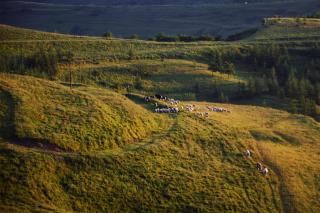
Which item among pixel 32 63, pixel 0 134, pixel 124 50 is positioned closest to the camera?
pixel 0 134

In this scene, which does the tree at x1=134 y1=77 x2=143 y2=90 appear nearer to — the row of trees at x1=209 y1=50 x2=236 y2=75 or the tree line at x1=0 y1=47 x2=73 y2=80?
the tree line at x1=0 y1=47 x2=73 y2=80

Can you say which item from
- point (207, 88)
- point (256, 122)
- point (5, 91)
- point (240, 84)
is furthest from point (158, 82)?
point (5, 91)

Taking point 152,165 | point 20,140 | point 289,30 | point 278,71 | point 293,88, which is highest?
point 289,30

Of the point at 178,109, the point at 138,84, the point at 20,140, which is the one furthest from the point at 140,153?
the point at 138,84

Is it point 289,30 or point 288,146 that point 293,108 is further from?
point 289,30

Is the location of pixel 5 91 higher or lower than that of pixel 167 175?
higher

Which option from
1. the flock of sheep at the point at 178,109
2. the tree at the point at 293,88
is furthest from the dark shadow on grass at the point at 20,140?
the tree at the point at 293,88

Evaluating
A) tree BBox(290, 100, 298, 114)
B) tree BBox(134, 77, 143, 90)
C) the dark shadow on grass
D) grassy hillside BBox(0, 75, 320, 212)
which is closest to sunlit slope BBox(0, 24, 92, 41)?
tree BBox(134, 77, 143, 90)

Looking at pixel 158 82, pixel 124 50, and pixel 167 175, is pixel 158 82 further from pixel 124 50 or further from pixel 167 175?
pixel 167 175

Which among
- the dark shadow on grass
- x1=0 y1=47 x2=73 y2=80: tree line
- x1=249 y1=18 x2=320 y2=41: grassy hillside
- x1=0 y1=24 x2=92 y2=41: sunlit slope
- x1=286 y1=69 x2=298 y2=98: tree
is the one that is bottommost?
x1=286 y1=69 x2=298 y2=98: tree
